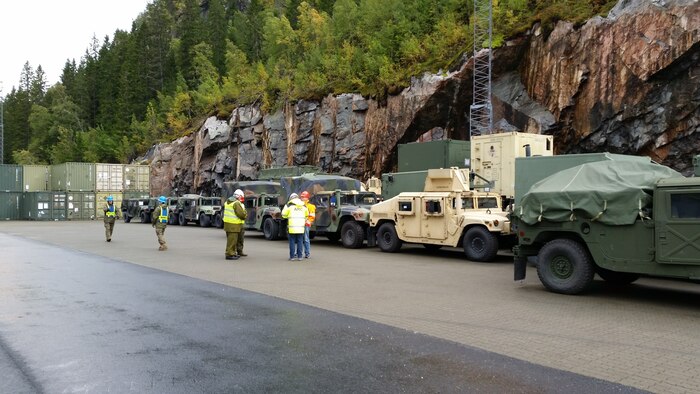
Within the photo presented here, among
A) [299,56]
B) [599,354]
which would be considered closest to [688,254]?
[599,354]

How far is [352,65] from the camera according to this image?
37781mm

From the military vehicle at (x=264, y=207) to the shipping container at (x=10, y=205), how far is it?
30463 millimetres

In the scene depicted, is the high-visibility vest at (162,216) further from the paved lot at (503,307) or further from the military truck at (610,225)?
the military truck at (610,225)

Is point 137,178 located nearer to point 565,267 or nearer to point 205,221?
point 205,221

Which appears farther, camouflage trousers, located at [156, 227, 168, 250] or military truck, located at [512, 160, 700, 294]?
camouflage trousers, located at [156, 227, 168, 250]

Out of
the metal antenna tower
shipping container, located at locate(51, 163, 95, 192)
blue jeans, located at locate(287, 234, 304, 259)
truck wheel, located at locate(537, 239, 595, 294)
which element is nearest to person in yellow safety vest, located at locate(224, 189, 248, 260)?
blue jeans, located at locate(287, 234, 304, 259)

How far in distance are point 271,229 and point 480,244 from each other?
31.9 feet

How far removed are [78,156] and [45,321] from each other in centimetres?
7409

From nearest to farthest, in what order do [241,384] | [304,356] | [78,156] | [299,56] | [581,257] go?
[241,384]
[304,356]
[581,257]
[299,56]
[78,156]

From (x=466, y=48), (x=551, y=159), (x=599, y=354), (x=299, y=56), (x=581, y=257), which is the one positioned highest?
(x=299, y=56)

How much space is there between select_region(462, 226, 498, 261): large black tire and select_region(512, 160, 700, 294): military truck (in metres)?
3.52

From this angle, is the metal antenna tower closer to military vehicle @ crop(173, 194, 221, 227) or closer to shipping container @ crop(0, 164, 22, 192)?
military vehicle @ crop(173, 194, 221, 227)

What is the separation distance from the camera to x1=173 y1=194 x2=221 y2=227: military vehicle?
31016 mm

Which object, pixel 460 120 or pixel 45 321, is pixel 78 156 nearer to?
pixel 460 120
